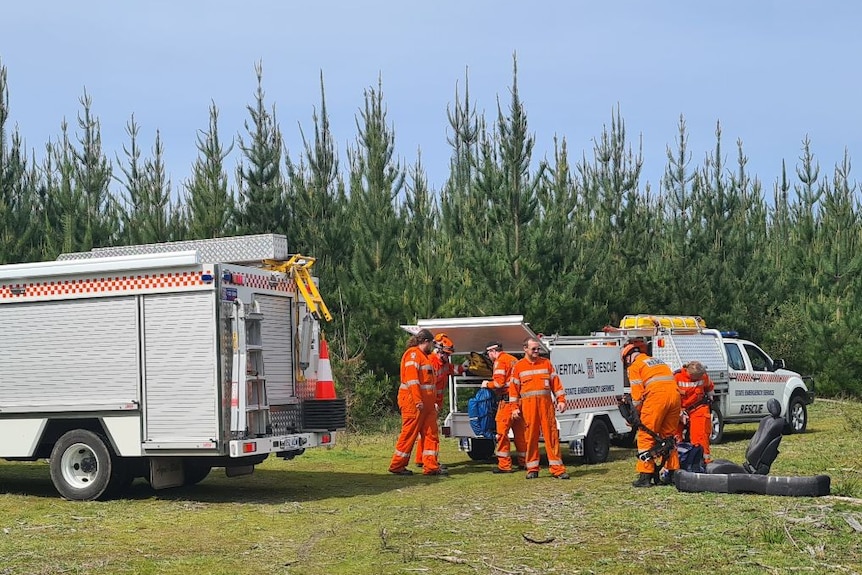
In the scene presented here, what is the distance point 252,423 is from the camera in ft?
41.4

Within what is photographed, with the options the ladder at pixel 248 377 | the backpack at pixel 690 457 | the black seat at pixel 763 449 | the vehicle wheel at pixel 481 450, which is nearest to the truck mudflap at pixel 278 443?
the ladder at pixel 248 377

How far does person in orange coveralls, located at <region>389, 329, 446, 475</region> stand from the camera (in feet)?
49.4

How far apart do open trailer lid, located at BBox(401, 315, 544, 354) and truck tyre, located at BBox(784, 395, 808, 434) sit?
699 cm

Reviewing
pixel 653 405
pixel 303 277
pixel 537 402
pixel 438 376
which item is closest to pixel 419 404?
pixel 438 376

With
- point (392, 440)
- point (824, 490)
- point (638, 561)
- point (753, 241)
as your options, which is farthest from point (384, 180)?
point (638, 561)

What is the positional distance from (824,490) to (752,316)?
72.6 ft

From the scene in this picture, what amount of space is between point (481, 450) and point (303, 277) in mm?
5094

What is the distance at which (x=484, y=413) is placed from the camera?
1609 centimetres

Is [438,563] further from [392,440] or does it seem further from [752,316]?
[752,316]

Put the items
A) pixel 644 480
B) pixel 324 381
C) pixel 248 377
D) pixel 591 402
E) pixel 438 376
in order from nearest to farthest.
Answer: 1. pixel 248 377
2. pixel 644 480
3. pixel 324 381
4. pixel 438 376
5. pixel 591 402

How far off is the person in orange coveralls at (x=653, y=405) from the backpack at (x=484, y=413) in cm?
361

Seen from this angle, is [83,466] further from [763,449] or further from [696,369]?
[763,449]

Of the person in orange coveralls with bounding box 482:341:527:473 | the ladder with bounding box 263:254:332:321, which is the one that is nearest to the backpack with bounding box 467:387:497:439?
the person in orange coveralls with bounding box 482:341:527:473

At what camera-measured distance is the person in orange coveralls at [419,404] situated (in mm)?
15062
